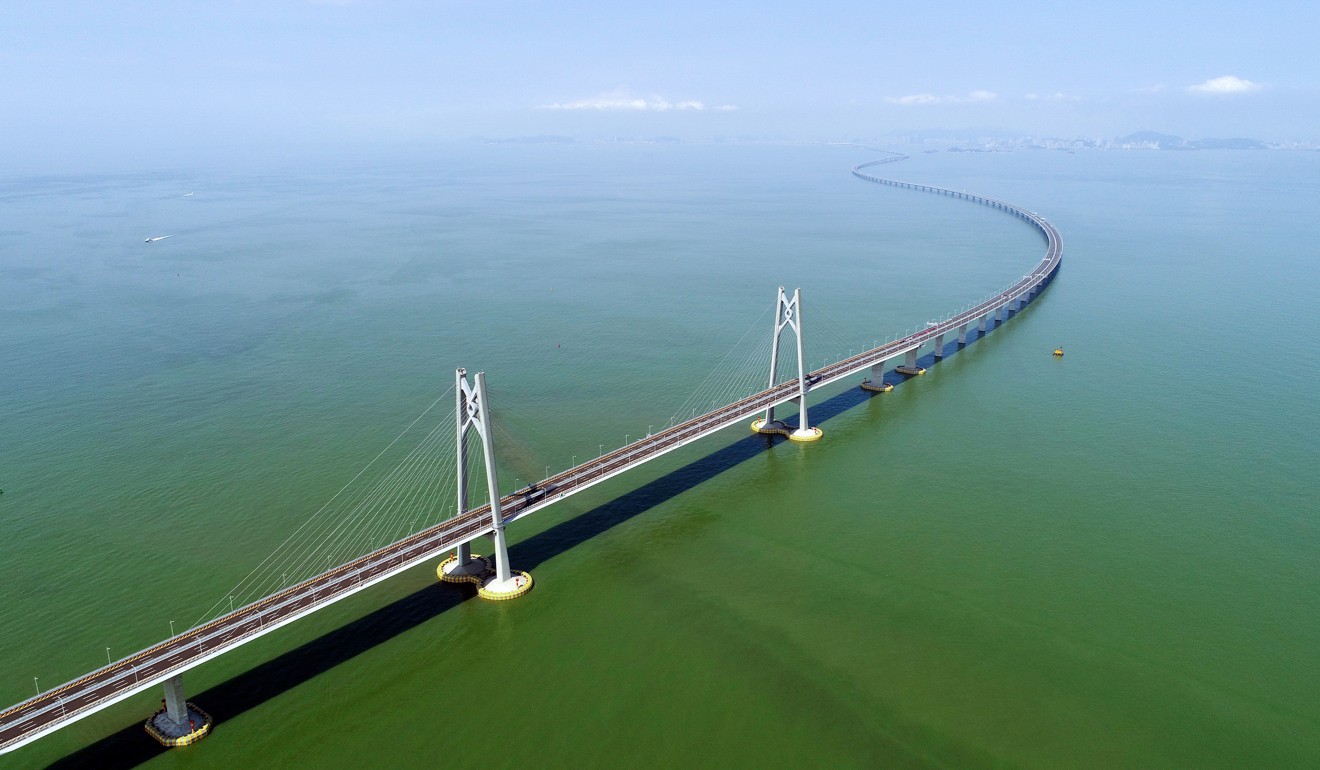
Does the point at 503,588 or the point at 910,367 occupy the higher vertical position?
the point at 910,367

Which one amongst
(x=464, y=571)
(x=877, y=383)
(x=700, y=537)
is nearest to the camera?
(x=464, y=571)

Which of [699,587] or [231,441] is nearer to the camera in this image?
[699,587]

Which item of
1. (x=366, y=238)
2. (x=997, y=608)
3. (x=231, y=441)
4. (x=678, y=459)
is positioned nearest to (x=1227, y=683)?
(x=997, y=608)

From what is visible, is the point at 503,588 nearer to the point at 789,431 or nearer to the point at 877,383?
the point at 789,431

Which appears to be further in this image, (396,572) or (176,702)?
(396,572)

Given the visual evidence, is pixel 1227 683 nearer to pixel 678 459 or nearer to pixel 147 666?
pixel 678 459

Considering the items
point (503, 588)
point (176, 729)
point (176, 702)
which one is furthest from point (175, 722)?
point (503, 588)
